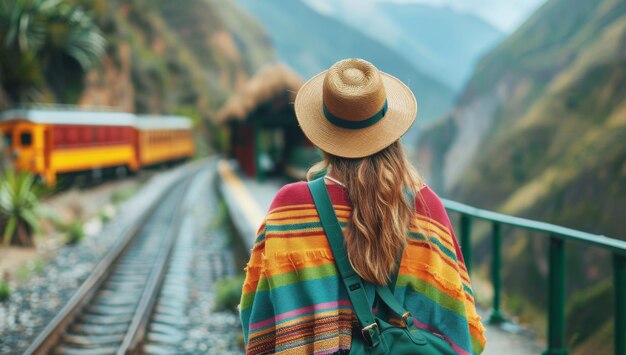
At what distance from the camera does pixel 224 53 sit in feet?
231

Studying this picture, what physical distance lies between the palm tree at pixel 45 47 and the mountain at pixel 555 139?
1482 cm

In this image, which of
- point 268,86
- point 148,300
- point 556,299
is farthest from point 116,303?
point 268,86

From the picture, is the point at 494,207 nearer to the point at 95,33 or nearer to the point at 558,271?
the point at 95,33

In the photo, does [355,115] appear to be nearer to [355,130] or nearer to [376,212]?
[355,130]

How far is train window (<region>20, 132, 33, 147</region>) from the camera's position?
615 inches

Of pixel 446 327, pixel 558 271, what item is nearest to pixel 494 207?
pixel 558 271

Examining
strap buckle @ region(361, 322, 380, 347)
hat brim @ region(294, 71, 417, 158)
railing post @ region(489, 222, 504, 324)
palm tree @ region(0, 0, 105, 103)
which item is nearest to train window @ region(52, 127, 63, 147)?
palm tree @ region(0, 0, 105, 103)

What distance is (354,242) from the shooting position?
1.83 meters

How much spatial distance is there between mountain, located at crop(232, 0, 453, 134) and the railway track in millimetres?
129393

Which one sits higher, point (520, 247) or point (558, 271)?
point (558, 271)

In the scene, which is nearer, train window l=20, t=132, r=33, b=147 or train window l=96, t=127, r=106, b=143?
train window l=20, t=132, r=33, b=147

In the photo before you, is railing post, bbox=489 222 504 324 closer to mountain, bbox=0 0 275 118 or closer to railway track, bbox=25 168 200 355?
railway track, bbox=25 168 200 355

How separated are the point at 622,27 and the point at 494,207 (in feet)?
30.9

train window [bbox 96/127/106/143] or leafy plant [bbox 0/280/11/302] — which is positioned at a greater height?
train window [bbox 96/127/106/143]
